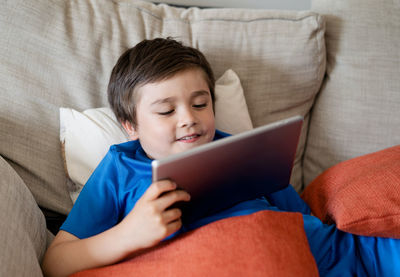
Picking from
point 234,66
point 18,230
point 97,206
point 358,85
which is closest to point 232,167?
point 97,206

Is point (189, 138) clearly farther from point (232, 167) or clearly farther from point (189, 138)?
point (232, 167)

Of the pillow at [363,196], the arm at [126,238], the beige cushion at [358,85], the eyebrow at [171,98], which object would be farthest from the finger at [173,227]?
the beige cushion at [358,85]

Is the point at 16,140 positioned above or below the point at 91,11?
below

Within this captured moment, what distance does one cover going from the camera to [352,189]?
1.03m

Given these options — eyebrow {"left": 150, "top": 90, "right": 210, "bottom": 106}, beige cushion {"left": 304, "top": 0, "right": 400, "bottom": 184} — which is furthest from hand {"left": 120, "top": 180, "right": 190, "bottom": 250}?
beige cushion {"left": 304, "top": 0, "right": 400, "bottom": 184}

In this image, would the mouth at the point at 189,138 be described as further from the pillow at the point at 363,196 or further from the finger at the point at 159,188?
the pillow at the point at 363,196

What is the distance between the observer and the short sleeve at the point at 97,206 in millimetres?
954

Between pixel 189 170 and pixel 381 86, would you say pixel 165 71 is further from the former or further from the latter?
pixel 381 86

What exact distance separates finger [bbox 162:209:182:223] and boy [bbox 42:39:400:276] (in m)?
0.13

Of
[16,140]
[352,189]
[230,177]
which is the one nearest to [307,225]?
[352,189]

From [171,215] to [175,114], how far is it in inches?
11.8

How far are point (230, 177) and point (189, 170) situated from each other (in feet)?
0.49

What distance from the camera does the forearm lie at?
0.85m

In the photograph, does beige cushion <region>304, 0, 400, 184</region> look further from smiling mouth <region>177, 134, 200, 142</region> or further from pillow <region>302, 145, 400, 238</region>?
smiling mouth <region>177, 134, 200, 142</region>
